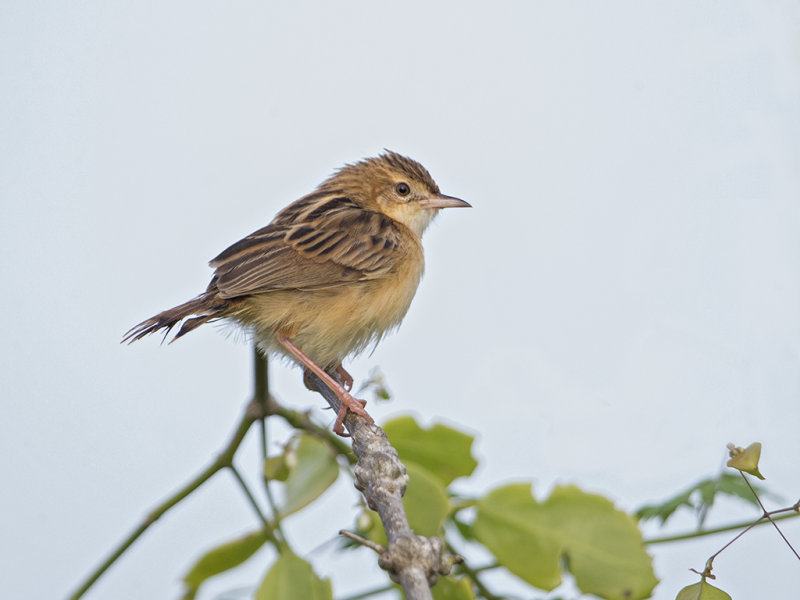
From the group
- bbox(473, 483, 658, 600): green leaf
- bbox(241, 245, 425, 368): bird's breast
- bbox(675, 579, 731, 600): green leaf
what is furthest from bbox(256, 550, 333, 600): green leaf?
bbox(241, 245, 425, 368): bird's breast

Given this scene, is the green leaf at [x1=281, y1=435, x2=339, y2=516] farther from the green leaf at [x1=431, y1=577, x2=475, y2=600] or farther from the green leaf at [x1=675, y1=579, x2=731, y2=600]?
the green leaf at [x1=675, y1=579, x2=731, y2=600]

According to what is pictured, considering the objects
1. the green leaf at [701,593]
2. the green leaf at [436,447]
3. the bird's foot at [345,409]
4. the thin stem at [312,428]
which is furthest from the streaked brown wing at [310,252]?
the green leaf at [701,593]

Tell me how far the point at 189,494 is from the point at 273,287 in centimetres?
A: 108

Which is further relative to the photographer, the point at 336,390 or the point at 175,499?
the point at 336,390

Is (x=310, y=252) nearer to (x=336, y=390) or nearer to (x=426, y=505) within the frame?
(x=336, y=390)

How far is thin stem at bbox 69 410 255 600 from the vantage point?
9.59ft

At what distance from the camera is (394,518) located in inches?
84.6

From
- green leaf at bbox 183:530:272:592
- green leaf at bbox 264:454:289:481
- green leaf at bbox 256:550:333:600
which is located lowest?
green leaf at bbox 256:550:333:600

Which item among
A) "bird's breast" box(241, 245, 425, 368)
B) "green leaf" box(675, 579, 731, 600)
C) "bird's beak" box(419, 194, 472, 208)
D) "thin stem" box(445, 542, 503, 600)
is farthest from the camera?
"bird's beak" box(419, 194, 472, 208)

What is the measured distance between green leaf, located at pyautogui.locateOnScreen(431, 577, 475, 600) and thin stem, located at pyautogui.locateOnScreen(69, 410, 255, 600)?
2.61 ft

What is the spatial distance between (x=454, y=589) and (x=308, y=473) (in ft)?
2.19

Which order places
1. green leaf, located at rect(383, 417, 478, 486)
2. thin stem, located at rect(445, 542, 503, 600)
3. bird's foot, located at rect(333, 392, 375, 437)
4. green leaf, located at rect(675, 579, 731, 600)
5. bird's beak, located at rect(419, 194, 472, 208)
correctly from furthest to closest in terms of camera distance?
bird's beak, located at rect(419, 194, 472, 208)
bird's foot, located at rect(333, 392, 375, 437)
green leaf, located at rect(383, 417, 478, 486)
thin stem, located at rect(445, 542, 503, 600)
green leaf, located at rect(675, 579, 731, 600)

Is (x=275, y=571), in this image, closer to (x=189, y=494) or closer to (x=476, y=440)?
(x=189, y=494)

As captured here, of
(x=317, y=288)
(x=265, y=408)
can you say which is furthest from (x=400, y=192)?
(x=265, y=408)
